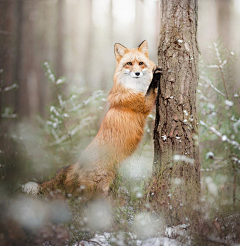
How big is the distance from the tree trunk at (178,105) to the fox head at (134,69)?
1.32ft

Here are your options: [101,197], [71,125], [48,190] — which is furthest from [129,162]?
[71,125]

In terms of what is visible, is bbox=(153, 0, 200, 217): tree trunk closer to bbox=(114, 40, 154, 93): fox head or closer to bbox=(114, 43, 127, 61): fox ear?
bbox=(114, 40, 154, 93): fox head

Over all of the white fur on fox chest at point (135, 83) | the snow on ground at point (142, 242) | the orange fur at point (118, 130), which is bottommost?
the snow on ground at point (142, 242)

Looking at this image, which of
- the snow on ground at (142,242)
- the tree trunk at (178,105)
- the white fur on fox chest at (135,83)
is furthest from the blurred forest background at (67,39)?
the snow on ground at (142,242)

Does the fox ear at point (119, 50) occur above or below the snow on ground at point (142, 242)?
above

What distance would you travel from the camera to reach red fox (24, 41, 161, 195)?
216cm

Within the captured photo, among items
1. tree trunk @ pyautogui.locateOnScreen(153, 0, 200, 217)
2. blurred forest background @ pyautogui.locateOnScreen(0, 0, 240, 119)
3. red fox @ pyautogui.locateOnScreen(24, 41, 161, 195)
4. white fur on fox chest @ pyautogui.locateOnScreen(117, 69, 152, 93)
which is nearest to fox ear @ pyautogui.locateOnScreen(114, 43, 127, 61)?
red fox @ pyautogui.locateOnScreen(24, 41, 161, 195)

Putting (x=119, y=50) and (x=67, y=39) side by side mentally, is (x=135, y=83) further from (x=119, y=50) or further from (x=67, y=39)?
(x=67, y=39)

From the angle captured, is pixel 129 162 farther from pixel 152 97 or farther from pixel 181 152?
pixel 152 97

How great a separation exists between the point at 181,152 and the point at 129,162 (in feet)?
2.05

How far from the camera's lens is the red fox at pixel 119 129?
2160 millimetres

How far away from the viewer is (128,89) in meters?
2.39

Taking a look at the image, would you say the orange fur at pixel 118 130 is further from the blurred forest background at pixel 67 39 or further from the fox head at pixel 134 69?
the blurred forest background at pixel 67 39

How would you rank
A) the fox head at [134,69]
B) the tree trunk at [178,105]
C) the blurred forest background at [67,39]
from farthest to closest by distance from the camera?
the blurred forest background at [67,39] → the fox head at [134,69] → the tree trunk at [178,105]
